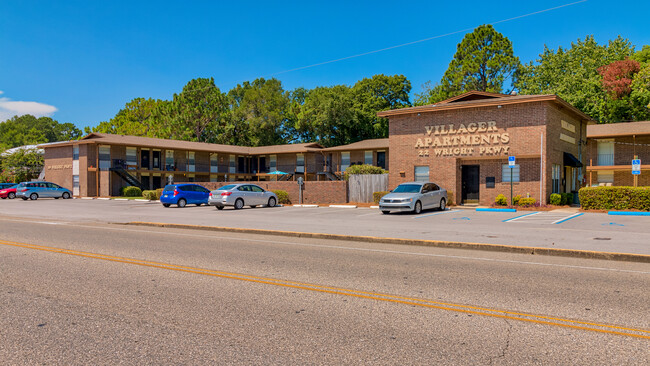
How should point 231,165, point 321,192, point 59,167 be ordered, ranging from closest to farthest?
point 321,192, point 59,167, point 231,165

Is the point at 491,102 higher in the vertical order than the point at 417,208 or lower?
higher

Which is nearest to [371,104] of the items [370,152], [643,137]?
[370,152]

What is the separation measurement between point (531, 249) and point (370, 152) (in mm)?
40553

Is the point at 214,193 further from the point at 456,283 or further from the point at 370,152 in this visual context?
the point at 370,152

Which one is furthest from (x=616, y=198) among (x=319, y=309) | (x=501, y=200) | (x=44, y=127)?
(x=44, y=127)

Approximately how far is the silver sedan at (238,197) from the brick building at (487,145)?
356 inches

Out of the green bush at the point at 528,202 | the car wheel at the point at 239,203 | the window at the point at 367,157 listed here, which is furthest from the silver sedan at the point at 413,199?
the window at the point at 367,157

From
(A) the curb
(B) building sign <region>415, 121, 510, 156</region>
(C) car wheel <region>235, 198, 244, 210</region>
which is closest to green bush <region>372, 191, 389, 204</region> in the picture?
(B) building sign <region>415, 121, 510, 156</region>

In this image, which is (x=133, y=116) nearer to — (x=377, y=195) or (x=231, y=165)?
(x=231, y=165)

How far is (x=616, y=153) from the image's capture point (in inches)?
1439

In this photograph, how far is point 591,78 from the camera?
46531 millimetres

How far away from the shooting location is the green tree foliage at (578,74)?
4688cm

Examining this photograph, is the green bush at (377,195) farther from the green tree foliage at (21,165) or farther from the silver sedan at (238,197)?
the green tree foliage at (21,165)

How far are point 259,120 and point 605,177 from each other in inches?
1792
